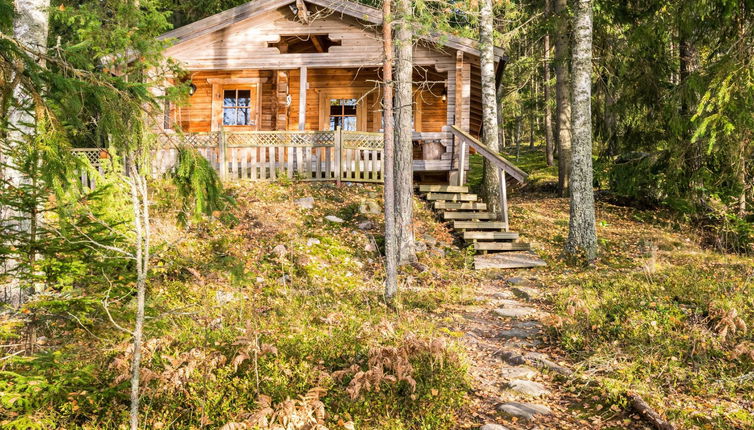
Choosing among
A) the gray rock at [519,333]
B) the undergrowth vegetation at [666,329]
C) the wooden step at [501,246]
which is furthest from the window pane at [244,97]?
the gray rock at [519,333]

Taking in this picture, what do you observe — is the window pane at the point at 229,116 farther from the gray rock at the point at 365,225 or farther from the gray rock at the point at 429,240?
the gray rock at the point at 429,240

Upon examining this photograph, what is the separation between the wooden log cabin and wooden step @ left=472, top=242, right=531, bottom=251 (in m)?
4.23

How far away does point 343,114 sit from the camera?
18.8 meters

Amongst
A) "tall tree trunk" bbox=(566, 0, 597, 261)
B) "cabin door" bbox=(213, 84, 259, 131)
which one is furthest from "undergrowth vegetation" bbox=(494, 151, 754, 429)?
"cabin door" bbox=(213, 84, 259, 131)

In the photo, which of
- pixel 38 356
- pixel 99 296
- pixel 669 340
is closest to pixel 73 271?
pixel 99 296

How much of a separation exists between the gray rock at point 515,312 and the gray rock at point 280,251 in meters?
3.99

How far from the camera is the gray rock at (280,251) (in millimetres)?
9207

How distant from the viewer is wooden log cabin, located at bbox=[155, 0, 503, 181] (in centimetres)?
1540

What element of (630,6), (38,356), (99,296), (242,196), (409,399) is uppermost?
(630,6)

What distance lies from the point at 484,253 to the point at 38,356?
8648 mm

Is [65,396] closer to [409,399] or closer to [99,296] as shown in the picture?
[99,296]

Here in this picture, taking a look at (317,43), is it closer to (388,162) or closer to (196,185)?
(388,162)

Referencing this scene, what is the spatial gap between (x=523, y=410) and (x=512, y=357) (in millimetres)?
1267

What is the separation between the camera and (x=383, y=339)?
18.2 feet
